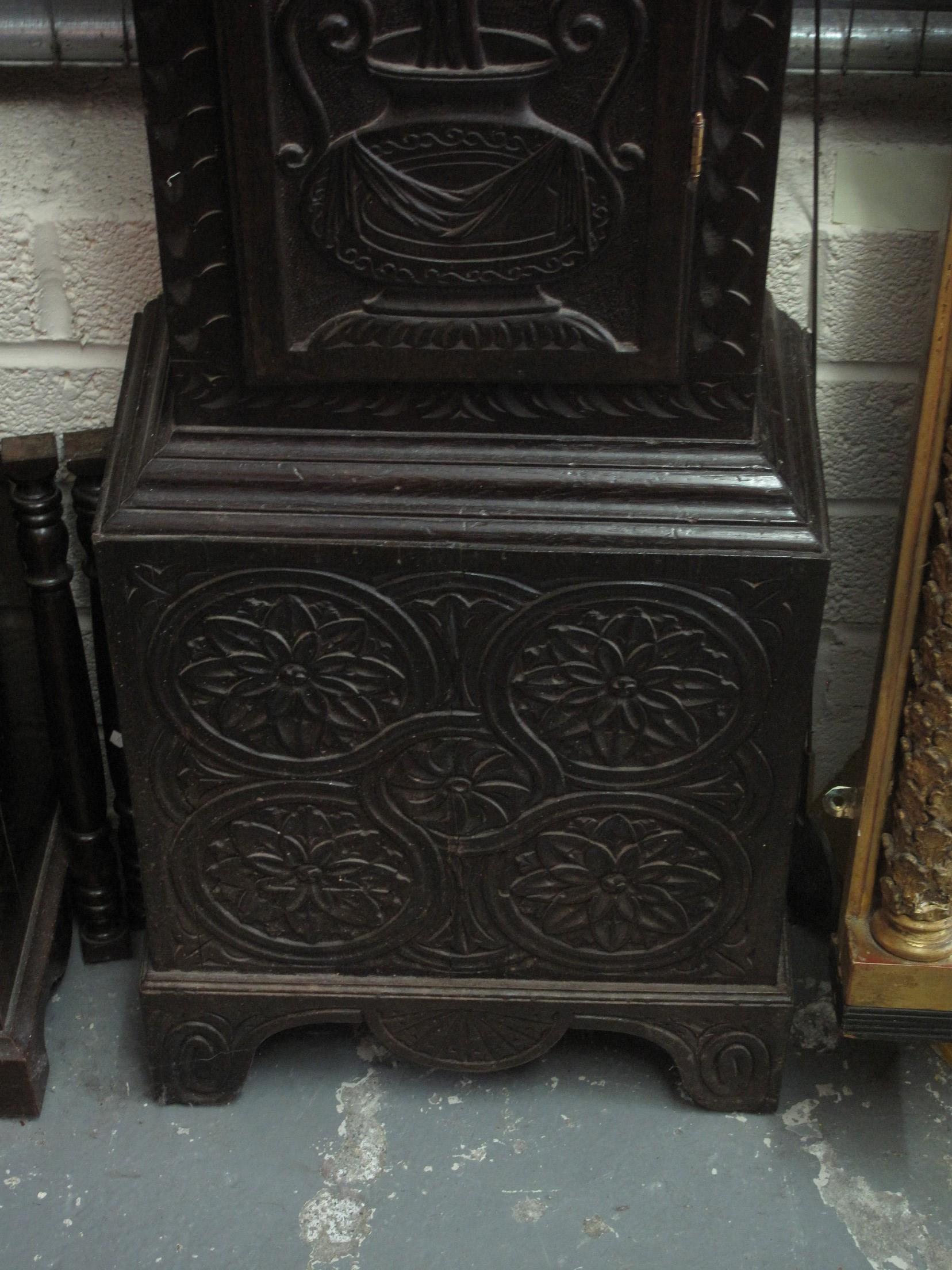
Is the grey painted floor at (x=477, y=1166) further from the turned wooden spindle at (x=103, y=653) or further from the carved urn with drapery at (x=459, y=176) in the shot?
the carved urn with drapery at (x=459, y=176)

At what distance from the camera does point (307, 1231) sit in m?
1.44

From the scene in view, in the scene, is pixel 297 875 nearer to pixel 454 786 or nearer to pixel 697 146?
pixel 454 786

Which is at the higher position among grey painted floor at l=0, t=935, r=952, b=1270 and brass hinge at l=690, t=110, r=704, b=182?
brass hinge at l=690, t=110, r=704, b=182

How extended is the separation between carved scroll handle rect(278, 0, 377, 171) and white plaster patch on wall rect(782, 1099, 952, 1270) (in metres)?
1.16

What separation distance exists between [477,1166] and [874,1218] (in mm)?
414

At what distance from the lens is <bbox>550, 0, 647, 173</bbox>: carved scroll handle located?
1.05 meters

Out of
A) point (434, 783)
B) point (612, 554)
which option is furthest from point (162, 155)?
point (434, 783)

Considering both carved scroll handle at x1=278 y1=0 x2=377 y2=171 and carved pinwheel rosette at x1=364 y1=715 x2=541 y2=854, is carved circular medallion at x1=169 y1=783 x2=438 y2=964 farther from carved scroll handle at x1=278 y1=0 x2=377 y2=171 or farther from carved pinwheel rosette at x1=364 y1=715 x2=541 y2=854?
carved scroll handle at x1=278 y1=0 x2=377 y2=171

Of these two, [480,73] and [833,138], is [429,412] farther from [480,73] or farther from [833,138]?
[833,138]

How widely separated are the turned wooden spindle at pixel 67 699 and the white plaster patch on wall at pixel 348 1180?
1.20 ft

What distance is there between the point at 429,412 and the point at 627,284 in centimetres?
21

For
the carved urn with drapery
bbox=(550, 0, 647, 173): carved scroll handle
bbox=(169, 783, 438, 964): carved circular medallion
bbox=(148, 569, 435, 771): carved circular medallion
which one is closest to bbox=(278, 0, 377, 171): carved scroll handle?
the carved urn with drapery

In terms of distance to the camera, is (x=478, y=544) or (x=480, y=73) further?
(x=478, y=544)

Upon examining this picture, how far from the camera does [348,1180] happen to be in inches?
58.6
